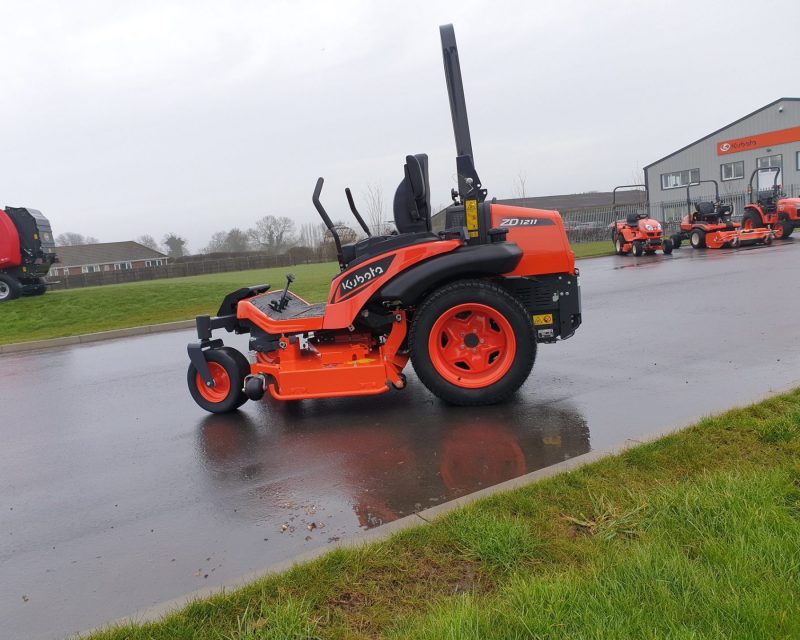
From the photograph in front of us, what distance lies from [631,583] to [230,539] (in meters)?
2.03

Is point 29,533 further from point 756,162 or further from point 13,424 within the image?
point 756,162

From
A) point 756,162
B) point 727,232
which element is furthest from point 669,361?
point 756,162

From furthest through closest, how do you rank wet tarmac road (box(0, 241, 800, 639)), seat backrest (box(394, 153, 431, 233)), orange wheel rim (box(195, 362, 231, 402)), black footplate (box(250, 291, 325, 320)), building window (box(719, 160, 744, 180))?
building window (box(719, 160, 744, 180))
orange wheel rim (box(195, 362, 231, 402))
black footplate (box(250, 291, 325, 320))
seat backrest (box(394, 153, 431, 233))
wet tarmac road (box(0, 241, 800, 639))

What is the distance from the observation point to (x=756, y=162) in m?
44.0

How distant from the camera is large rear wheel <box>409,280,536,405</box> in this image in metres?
5.23

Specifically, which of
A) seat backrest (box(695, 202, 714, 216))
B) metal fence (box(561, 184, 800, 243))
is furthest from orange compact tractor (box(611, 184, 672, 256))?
metal fence (box(561, 184, 800, 243))

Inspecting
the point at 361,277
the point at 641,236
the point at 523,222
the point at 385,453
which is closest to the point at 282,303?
the point at 361,277

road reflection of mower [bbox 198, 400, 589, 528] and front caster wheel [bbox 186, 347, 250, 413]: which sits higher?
front caster wheel [bbox 186, 347, 250, 413]

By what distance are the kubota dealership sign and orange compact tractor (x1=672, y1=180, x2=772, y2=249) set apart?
23780 mm

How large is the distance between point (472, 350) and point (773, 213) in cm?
2280

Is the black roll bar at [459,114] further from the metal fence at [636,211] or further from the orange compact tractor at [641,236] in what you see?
the metal fence at [636,211]

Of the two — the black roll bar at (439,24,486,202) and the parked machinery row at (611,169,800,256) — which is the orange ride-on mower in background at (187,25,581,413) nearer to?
the black roll bar at (439,24,486,202)

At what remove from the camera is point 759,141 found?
43.7 metres

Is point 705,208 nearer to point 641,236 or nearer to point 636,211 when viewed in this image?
point 641,236
